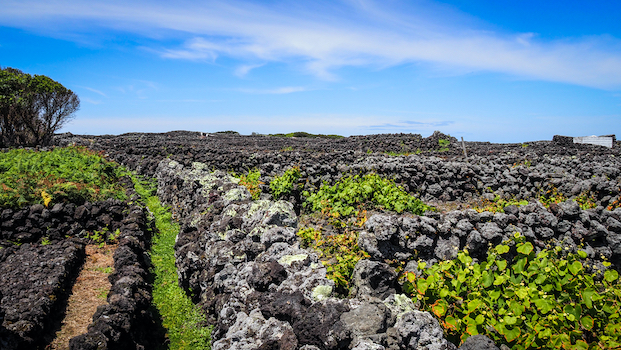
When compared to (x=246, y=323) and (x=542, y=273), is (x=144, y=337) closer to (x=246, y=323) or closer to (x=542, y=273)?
(x=246, y=323)

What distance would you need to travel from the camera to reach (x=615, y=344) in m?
3.85

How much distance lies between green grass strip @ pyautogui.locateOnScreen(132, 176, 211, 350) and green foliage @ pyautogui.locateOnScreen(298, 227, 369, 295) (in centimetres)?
266

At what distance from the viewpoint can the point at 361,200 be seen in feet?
34.2

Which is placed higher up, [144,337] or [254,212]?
Result: [254,212]

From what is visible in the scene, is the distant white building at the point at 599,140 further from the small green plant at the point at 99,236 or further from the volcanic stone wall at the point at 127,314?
the small green plant at the point at 99,236

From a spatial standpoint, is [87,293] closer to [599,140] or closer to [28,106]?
[28,106]

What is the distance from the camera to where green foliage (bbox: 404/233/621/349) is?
400 centimetres

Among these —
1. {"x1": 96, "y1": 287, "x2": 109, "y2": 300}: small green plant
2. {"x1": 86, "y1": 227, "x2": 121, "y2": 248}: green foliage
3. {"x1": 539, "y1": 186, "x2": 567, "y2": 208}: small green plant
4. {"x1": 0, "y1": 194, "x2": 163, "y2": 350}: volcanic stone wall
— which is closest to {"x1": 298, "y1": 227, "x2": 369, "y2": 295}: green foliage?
{"x1": 0, "y1": 194, "x2": 163, "y2": 350}: volcanic stone wall

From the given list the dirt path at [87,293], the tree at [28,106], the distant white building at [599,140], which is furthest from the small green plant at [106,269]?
the distant white building at [599,140]

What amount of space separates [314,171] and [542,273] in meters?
9.67

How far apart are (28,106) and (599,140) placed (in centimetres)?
5445

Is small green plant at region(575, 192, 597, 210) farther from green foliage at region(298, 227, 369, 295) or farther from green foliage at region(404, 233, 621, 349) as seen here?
green foliage at region(298, 227, 369, 295)

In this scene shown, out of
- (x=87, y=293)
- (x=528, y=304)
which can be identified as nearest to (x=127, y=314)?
(x=87, y=293)

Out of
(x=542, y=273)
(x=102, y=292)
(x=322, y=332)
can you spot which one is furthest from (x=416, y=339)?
(x=102, y=292)
